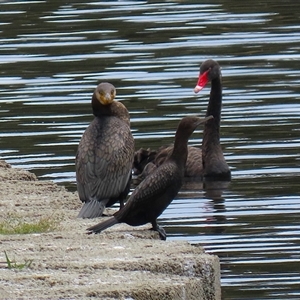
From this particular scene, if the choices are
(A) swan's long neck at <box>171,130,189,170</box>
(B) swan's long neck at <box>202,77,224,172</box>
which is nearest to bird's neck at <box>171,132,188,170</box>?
(A) swan's long neck at <box>171,130,189,170</box>

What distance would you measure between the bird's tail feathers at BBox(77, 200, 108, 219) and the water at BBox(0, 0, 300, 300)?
82cm

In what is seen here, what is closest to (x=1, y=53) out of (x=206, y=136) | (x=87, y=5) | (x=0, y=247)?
(x=87, y=5)

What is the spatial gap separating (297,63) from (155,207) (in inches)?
394

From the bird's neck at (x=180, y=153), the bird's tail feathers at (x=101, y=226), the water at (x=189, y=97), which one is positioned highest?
the bird's neck at (x=180, y=153)

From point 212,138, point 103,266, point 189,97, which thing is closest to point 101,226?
point 103,266

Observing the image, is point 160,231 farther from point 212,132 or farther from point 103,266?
point 212,132

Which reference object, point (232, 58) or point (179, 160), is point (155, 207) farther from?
point (232, 58)

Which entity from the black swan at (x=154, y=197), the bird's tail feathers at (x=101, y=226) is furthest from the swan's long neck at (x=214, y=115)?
the bird's tail feathers at (x=101, y=226)

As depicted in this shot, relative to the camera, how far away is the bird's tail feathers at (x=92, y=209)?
371 inches

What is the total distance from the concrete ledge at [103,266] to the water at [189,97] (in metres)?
0.87

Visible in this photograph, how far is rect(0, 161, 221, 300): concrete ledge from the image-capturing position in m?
6.82

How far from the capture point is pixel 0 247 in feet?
26.3

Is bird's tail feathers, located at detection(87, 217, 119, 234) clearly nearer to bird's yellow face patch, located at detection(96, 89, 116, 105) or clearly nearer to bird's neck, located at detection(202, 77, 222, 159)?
bird's yellow face patch, located at detection(96, 89, 116, 105)

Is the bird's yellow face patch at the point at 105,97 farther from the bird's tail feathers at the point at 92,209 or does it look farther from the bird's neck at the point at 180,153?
the bird's neck at the point at 180,153
